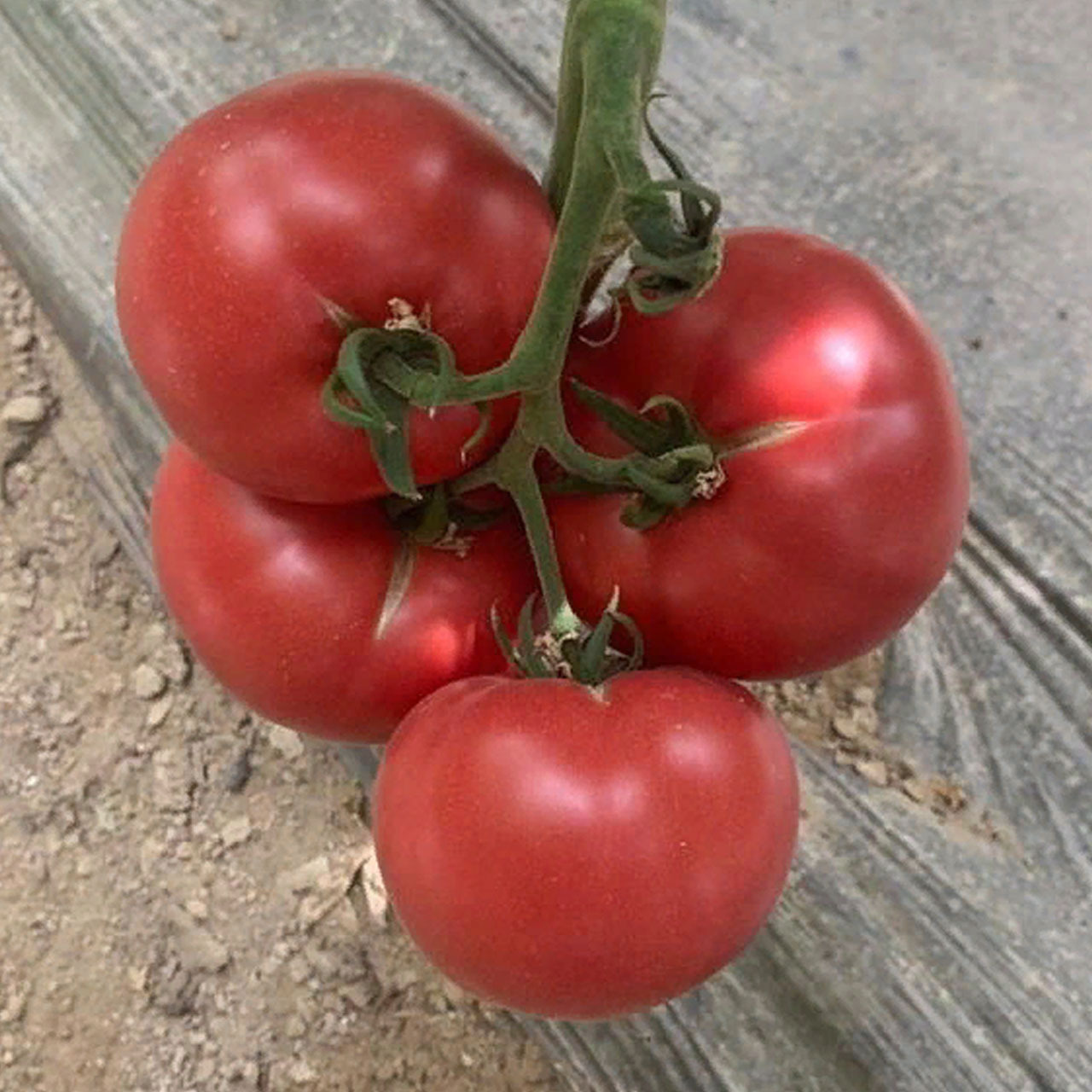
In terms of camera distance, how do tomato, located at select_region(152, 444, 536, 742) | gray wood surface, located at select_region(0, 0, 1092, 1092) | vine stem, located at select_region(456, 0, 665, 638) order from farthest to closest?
1. gray wood surface, located at select_region(0, 0, 1092, 1092)
2. tomato, located at select_region(152, 444, 536, 742)
3. vine stem, located at select_region(456, 0, 665, 638)

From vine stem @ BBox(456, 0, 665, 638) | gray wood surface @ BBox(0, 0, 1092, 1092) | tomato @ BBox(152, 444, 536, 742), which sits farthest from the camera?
gray wood surface @ BBox(0, 0, 1092, 1092)

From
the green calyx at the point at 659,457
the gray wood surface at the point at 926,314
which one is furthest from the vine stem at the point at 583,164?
the gray wood surface at the point at 926,314

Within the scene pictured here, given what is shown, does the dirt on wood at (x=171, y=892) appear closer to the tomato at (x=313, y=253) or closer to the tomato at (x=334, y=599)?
the tomato at (x=334, y=599)

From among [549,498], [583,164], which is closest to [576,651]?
[549,498]

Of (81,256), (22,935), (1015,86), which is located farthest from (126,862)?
(1015,86)

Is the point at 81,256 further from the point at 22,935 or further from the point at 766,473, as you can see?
the point at 766,473

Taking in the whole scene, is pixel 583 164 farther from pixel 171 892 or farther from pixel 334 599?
pixel 171 892

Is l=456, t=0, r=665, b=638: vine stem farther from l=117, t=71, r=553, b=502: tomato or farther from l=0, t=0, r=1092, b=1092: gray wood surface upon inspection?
Result: l=0, t=0, r=1092, b=1092: gray wood surface

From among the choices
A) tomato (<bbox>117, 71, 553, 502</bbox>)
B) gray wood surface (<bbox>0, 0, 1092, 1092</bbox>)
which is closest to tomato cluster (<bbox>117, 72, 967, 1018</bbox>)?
tomato (<bbox>117, 71, 553, 502</bbox>)
